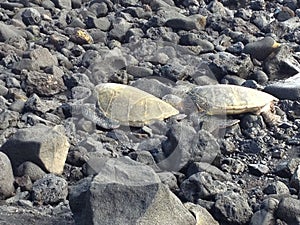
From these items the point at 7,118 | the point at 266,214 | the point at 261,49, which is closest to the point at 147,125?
the point at 7,118

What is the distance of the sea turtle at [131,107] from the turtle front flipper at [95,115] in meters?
0.02

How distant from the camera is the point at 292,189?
521 cm

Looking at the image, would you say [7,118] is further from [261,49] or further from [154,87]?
[261,49]

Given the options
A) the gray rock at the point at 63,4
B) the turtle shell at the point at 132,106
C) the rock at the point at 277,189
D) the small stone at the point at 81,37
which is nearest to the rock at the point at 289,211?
the rock at the point at 277,189

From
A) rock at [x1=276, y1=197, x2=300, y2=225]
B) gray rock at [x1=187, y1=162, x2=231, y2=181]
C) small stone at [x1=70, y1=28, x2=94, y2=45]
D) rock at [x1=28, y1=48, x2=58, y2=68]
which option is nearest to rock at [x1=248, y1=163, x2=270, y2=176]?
gray rock at [x1=187, y1=162, x2=231, y2=181]

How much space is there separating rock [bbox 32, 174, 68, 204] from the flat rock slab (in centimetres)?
254

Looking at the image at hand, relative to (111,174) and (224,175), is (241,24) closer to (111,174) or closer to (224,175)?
(224,175)

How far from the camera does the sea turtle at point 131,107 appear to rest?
6.22 metres

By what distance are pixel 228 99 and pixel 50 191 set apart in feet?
6.43

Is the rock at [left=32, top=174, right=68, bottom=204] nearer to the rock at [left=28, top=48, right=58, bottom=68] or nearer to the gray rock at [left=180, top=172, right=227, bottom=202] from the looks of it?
the gray rock at [left=180, top=172, right=227, bottom=202]

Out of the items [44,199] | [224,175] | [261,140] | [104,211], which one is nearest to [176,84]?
[261,140]

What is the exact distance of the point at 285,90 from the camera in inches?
270

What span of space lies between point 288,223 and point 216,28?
4.50m

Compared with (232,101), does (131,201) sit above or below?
above
